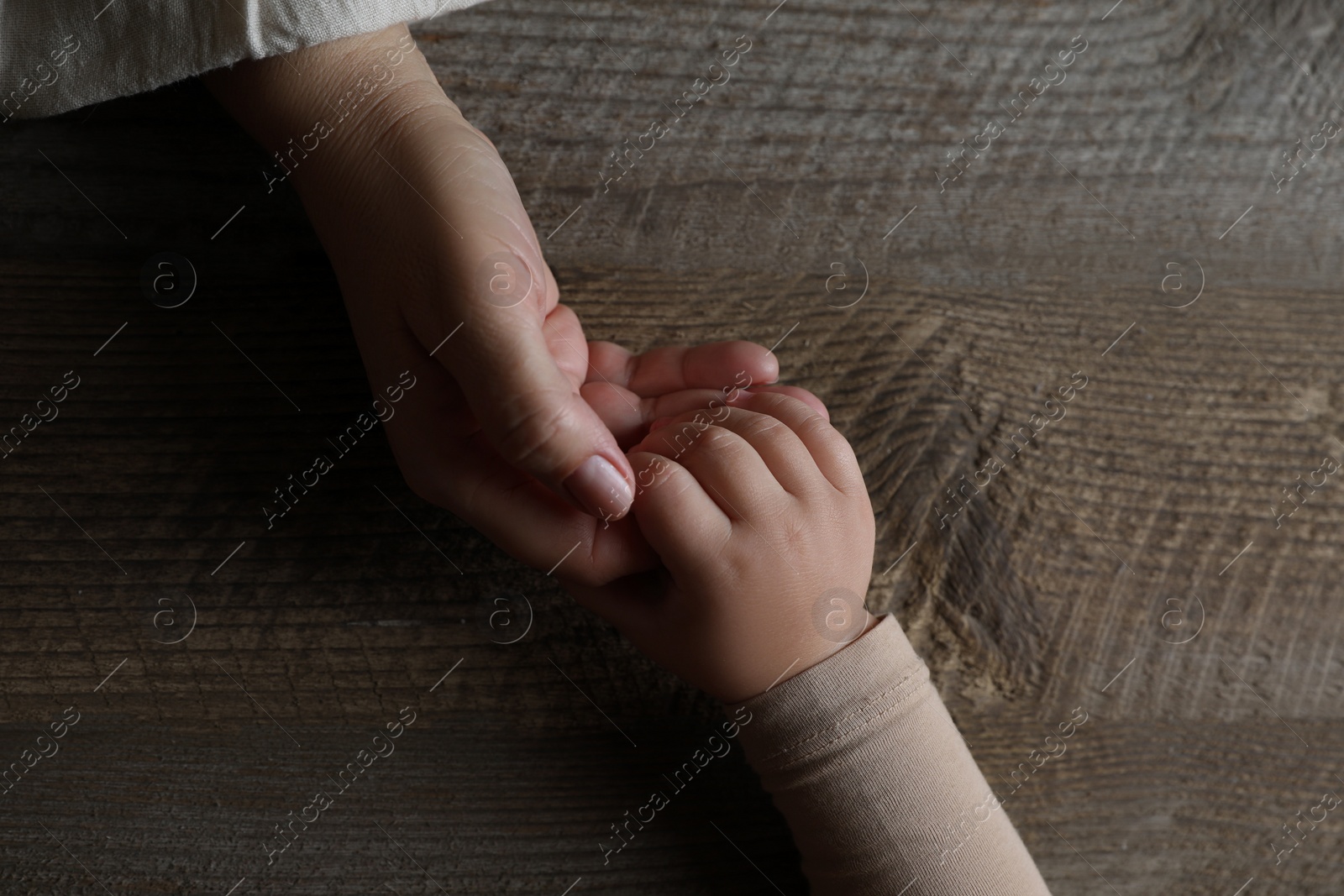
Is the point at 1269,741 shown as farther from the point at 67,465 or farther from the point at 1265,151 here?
the point at 67,465

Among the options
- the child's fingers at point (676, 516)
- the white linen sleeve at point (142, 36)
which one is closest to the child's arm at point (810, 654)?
the child's fingers at point (676, 516)

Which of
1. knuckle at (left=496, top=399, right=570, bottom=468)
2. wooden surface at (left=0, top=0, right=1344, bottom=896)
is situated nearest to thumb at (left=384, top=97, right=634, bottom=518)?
knuckle at (left=496, top=399, right=570, bottom=468)

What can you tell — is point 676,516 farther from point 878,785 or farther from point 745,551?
point 878,785

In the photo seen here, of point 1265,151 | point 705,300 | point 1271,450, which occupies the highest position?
point 705,300

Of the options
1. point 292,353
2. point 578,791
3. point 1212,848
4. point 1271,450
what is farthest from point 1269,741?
point 292,353

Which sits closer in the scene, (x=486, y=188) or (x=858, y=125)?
(x=486, y=188)

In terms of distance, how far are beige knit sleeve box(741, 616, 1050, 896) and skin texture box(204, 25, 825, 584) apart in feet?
0.41

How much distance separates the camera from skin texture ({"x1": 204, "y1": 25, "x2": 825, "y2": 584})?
1.53 feet

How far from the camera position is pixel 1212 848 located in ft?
1.91

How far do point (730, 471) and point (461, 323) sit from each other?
17cm

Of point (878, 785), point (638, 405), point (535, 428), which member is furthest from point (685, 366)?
point (878, 785)

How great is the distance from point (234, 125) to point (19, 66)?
0.12 meters

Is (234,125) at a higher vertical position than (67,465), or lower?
higher

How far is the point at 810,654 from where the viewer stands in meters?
0.52
